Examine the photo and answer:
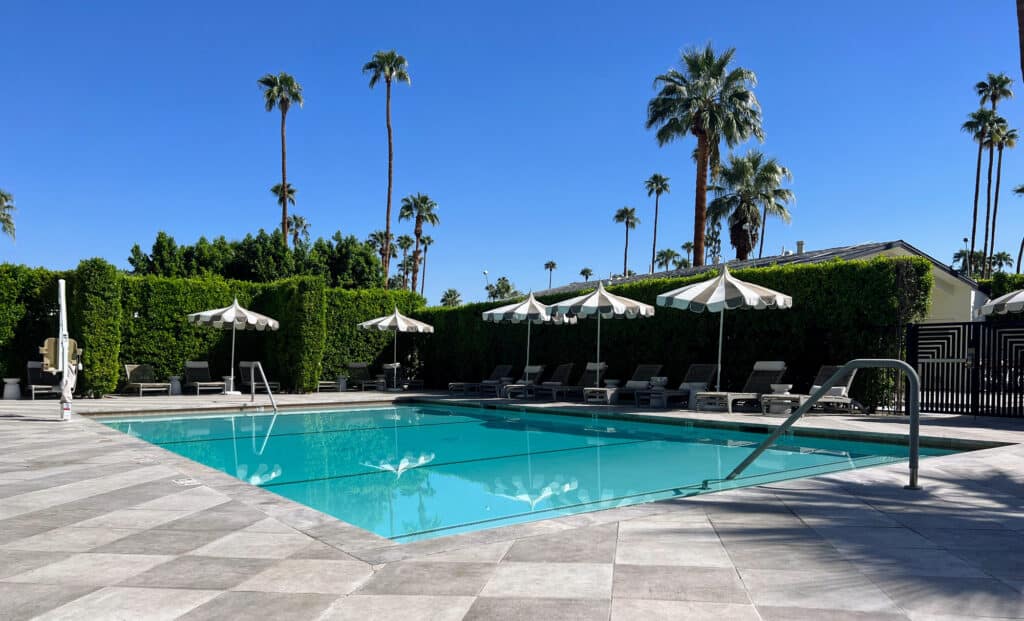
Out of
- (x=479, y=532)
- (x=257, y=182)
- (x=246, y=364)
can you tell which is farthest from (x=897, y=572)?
(x=257, y=182)

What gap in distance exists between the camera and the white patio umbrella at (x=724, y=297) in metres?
11.7

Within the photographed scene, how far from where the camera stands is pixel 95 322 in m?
15.8

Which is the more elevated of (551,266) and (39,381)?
(551,266)

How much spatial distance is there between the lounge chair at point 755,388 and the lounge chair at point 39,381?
14.5 m

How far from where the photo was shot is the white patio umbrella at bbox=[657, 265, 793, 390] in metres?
11.7

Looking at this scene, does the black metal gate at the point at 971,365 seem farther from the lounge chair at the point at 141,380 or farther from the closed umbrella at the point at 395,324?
the lounge chair at the point at 141,380

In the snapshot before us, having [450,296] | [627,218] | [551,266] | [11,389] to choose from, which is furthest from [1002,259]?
[11,389]

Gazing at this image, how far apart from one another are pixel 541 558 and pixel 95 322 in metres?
15.8

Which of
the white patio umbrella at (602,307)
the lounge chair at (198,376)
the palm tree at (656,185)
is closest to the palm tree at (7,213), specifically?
the lounge chair at (198,376)

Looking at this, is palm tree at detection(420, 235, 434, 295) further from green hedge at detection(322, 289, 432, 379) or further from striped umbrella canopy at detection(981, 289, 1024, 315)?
striped umbrella canopy at detection(981, 289, 1024, 315)

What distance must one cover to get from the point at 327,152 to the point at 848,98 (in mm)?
17127

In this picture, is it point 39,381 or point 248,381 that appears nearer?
point 39,381

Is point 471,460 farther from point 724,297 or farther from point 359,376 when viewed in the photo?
point 359,376

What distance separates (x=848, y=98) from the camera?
49.2 feet
